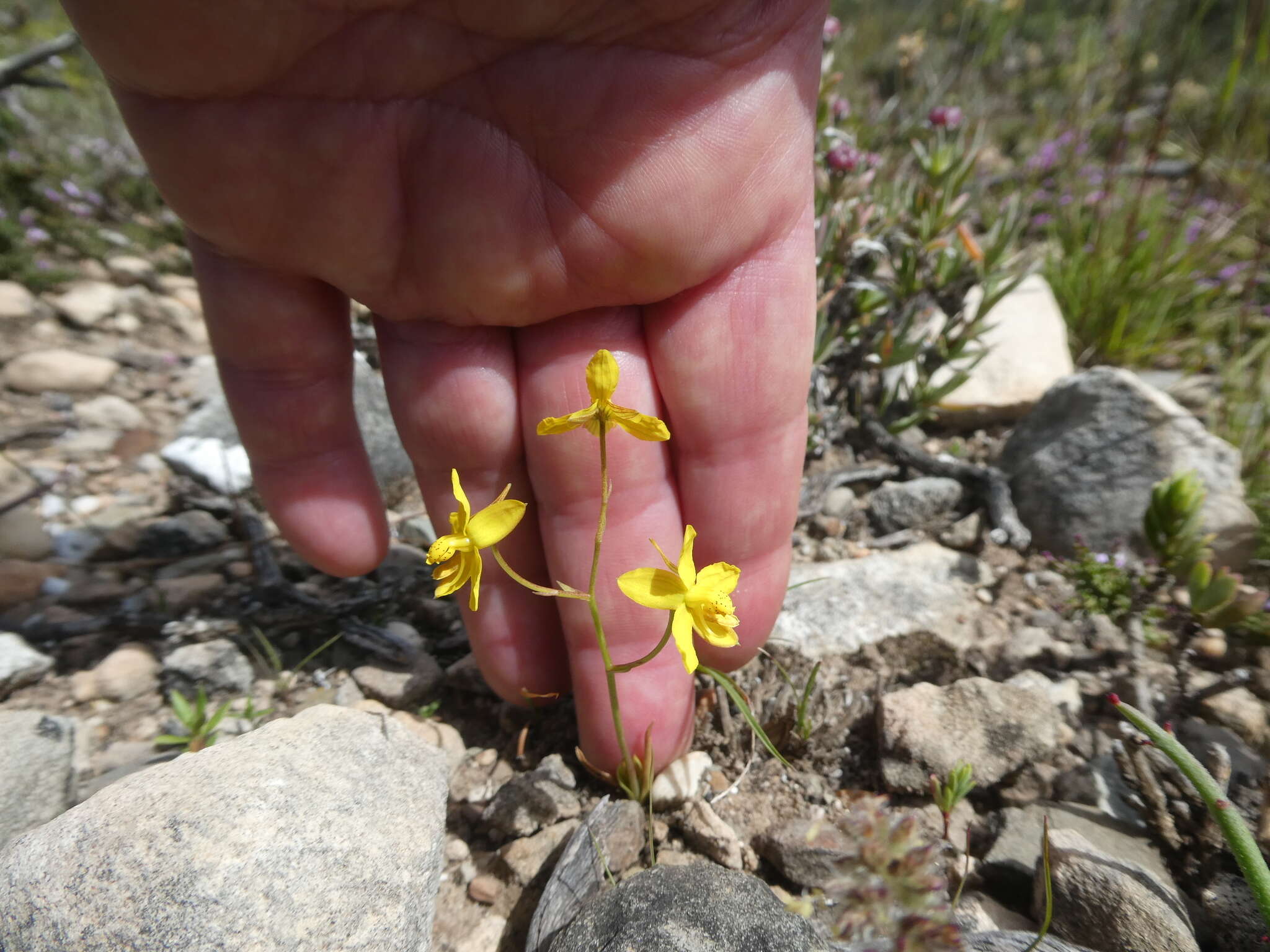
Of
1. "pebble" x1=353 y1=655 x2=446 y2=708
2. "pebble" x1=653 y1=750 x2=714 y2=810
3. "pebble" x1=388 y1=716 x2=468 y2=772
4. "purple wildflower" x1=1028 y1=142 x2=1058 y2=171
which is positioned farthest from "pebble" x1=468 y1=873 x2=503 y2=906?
"purple wildflower" x1=1028 y1=142 x2=1058 y2=171

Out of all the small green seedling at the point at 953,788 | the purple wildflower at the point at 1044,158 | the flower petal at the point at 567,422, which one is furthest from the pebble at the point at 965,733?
the purple wildflower at the point at 1044,158

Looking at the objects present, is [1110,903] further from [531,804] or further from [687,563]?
[531,804]

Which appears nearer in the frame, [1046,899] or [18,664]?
[1046,899]

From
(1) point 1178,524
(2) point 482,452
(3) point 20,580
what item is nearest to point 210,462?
(3) point 20,580

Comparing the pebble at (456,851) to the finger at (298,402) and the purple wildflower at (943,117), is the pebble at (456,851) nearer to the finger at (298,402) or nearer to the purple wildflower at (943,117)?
the finger at (298,402)

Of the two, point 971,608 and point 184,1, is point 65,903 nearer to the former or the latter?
point 184,1

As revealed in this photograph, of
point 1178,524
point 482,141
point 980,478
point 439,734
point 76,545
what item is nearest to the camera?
point 482,141

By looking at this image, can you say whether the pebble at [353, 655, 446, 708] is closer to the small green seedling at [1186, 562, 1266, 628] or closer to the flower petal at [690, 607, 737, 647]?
the flower petal at [690, 607, 737, 647]
